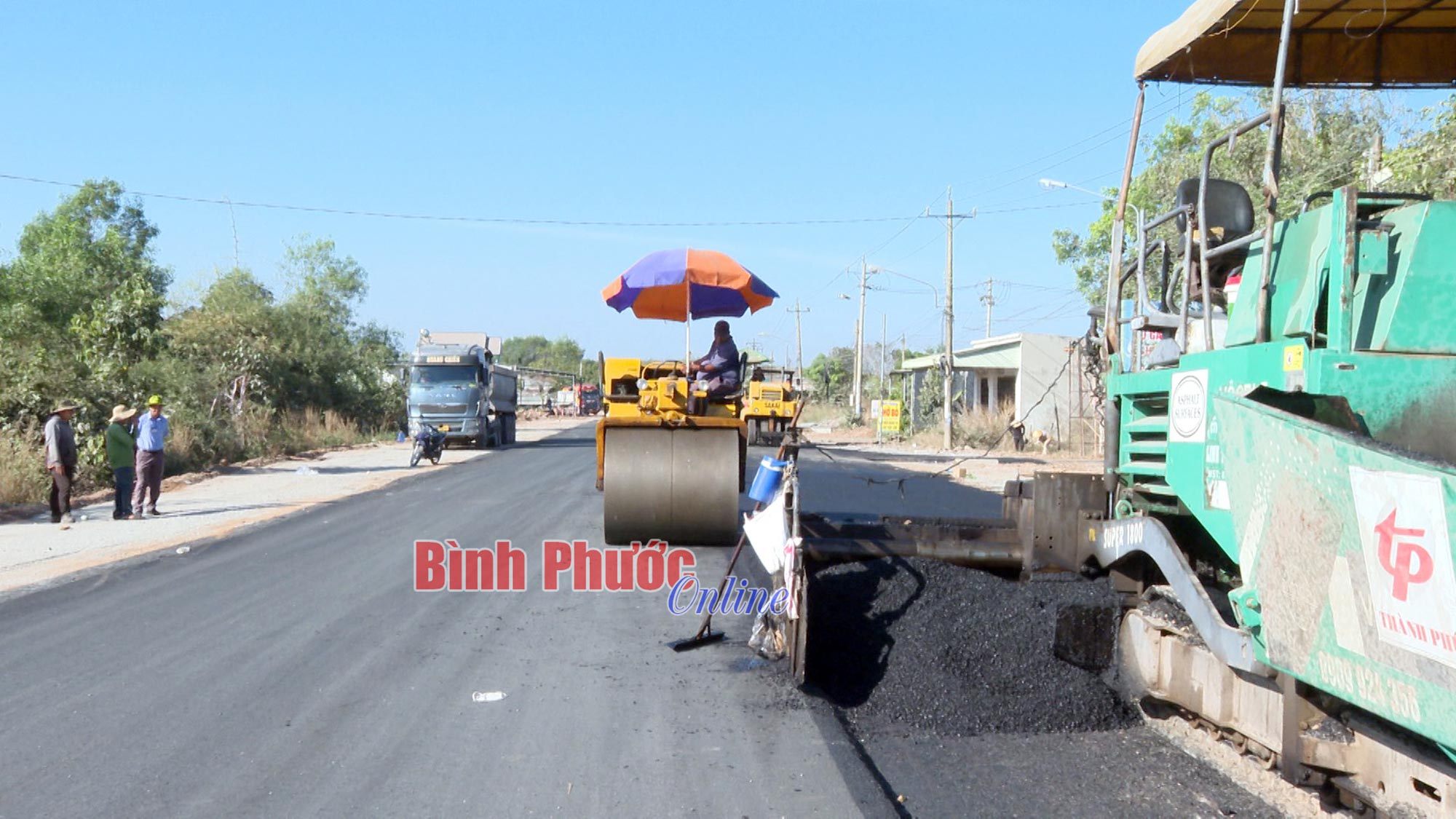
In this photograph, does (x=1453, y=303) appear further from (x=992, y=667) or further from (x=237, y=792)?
(x=237, y=792)

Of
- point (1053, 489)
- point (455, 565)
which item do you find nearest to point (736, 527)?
point (455, 565)

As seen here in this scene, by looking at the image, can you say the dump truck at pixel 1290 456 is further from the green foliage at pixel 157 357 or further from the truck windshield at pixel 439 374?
the truck windshield at pixel 439 374

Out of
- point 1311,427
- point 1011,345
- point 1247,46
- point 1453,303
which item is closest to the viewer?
point 1311,427

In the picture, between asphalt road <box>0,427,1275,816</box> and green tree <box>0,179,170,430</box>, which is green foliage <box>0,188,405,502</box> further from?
asphalt road <box>0,427,1275,816</box>

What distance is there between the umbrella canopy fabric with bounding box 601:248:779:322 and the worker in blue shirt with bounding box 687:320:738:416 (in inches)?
16.3

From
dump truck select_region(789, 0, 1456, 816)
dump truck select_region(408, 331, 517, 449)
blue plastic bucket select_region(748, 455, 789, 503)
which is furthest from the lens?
dump truck select_region(408, 331, 517, 449)

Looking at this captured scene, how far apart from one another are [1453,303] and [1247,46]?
231 centimetres

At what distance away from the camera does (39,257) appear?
90.3ft

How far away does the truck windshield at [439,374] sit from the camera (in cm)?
3184

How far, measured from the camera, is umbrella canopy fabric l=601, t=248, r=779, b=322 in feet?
34.2

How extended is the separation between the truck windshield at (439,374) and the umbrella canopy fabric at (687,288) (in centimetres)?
2171

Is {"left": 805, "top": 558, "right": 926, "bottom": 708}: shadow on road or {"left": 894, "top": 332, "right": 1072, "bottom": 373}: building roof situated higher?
{"left": 894, "top": 332, "right": 1072, "bottom": 373}: building roof

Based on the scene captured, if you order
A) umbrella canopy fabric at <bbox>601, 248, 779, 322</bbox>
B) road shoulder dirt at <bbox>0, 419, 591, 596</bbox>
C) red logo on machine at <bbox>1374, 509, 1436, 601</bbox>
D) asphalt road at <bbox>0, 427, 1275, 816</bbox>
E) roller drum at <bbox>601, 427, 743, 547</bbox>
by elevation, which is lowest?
road shoulder dirt at <bbox>0, 419, 591, 596</bbox>

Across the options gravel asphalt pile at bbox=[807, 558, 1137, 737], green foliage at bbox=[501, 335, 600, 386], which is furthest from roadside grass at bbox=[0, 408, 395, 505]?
green foliage at bbox=[501, 335, 600, 386]
